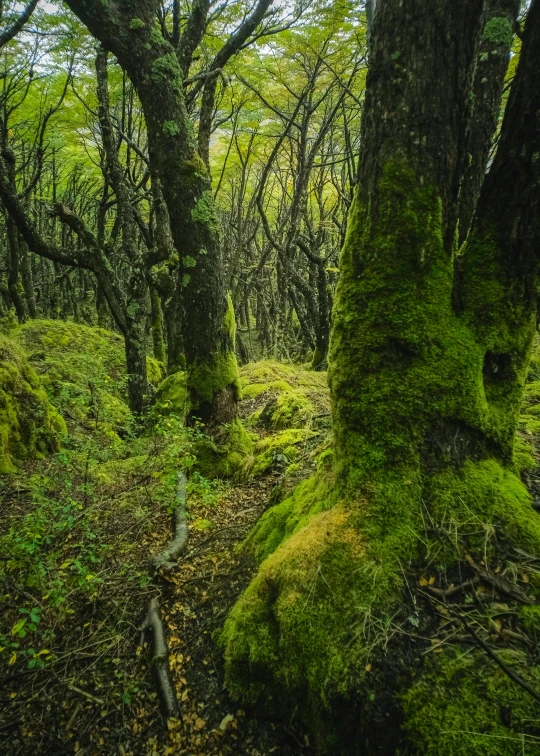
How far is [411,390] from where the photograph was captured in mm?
2387

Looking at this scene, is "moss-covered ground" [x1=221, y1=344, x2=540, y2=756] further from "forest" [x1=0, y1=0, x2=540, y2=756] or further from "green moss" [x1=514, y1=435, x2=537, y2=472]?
"green moss" [x1=514, y1=435, x2=537, y2=472]

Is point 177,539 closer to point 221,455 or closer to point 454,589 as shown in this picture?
point 221,455

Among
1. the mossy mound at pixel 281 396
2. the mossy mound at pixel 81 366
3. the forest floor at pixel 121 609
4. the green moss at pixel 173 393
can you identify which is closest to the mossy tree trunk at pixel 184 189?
the forest floor at pixel 121 609

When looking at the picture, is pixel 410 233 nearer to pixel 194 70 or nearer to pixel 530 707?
pixel 530 707

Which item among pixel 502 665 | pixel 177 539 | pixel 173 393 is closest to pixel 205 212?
pixel 177 539

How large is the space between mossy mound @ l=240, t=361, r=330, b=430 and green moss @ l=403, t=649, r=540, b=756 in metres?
4.18

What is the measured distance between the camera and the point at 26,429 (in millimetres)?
6152

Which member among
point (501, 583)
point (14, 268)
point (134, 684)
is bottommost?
point (134, 684)

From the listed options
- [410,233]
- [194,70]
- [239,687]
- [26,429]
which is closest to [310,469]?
[239,687]

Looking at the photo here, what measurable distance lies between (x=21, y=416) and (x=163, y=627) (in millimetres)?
4595

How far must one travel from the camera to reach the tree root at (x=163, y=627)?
246 centimetres

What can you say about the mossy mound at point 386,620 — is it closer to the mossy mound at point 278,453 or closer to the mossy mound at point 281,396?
the mossy mound at point 278,453

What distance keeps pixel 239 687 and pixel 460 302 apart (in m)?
2.62

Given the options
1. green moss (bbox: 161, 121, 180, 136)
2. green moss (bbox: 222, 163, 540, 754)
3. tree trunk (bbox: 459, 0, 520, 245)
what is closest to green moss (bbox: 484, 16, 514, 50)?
tree trunk (bbox: 459, 0, 520, 245)
